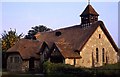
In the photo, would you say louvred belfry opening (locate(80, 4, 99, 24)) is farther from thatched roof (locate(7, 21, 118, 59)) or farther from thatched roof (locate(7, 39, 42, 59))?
thatched roof (locate(7, 39, 42, 59))

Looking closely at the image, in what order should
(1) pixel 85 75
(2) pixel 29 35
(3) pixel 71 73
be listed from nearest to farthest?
1. (1) pixel 85 75
2. (3) pixel 71 73
3. (2) pixel 29 35

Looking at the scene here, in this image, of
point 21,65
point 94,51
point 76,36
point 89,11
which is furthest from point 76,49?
point 21,65

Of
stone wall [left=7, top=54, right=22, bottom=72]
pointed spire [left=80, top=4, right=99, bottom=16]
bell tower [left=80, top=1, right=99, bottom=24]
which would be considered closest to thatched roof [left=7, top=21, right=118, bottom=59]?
bell tower [left=80, top=1, right=99, bottom=24]

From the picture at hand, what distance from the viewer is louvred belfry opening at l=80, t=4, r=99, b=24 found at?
46.9 metres

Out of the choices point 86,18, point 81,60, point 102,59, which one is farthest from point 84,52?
point 86,18

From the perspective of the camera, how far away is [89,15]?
46.8 meters

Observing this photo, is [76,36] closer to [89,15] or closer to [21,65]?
[89,15]

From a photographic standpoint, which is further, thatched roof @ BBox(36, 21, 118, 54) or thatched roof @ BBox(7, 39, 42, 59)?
thatched roof @ BBox(7, 39, 42, 59)

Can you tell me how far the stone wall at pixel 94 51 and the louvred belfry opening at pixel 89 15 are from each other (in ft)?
9.80

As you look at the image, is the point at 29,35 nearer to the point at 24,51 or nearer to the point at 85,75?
the point at 24,51

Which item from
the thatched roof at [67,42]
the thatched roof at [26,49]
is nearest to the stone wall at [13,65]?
the thatched roof at [26,49]

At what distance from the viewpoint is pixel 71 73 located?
30672mm

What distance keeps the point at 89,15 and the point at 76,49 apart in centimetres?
783

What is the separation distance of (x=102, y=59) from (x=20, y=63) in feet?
43.9
